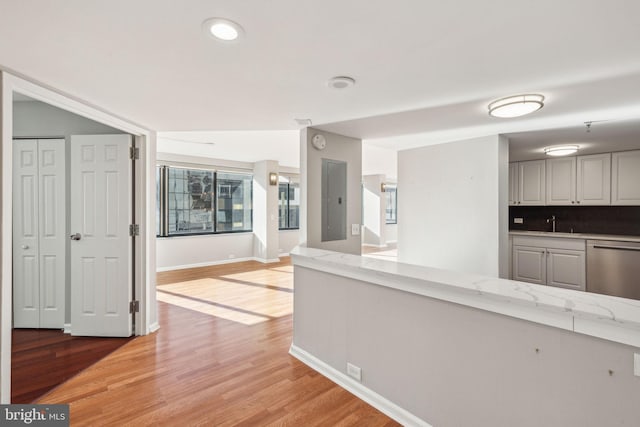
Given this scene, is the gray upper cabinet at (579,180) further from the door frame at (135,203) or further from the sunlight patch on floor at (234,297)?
the door frame at (135,203)

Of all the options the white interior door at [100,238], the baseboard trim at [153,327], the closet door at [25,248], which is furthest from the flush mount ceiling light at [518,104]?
the closet door at [25,248]

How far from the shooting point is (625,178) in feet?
14.0

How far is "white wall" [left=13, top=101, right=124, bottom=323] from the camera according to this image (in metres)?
3.27

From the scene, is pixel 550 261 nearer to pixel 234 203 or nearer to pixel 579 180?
pixel 579 180

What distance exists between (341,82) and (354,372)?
6.70ft

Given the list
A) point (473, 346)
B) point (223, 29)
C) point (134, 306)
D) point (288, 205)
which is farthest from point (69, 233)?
point (288, 205)

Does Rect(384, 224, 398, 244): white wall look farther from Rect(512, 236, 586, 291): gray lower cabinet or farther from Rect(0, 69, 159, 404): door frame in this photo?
Rect(0, 69, 159, 404): door frame

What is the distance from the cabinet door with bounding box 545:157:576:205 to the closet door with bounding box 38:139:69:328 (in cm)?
683

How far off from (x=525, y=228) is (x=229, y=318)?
17.4 ft

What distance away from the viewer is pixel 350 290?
2232mm

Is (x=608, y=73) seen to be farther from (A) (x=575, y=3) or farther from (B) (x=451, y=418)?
(B) (x=451, y=418)

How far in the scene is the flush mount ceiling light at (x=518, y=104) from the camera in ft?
6.89

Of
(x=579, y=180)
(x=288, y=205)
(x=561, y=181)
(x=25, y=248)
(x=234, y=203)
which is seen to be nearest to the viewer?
(x=25, y=248)

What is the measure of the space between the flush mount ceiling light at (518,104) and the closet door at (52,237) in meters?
4.36
